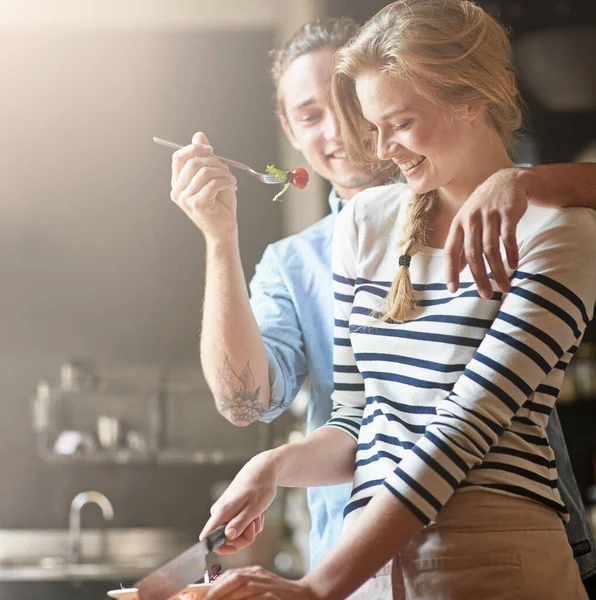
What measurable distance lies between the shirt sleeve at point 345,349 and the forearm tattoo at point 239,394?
0.18 m

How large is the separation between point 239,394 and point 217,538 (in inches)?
14.4

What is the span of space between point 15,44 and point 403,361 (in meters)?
1.33

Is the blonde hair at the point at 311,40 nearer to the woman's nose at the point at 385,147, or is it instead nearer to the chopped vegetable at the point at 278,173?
the chopped vegetable at the point at 278,173

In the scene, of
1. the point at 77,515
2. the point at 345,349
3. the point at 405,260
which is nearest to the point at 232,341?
the point at 345,349

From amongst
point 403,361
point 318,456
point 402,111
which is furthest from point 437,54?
point 318,456

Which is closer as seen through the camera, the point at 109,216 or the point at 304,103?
the point at 304,103

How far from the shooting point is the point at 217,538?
103cm

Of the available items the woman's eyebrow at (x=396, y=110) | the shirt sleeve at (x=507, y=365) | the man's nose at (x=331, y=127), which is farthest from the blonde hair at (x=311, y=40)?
the shirt sleeve at (x=507, y=365)

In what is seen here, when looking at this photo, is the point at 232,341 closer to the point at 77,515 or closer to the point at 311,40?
the point at 311,40

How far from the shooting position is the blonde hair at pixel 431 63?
1119mm

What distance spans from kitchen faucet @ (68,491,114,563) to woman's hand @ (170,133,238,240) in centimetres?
160

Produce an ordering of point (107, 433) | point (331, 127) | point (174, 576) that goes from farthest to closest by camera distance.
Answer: point (107, 433)
point (331, 127)
point (174, 576)

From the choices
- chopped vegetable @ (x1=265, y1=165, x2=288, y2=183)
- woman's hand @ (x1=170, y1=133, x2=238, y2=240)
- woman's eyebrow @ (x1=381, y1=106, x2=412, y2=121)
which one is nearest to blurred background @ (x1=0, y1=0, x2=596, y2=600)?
chopped vegetable @ (x1=265, y1=165, x2=288, y2=183)

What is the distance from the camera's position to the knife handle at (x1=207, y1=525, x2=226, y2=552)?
991 millimetres
